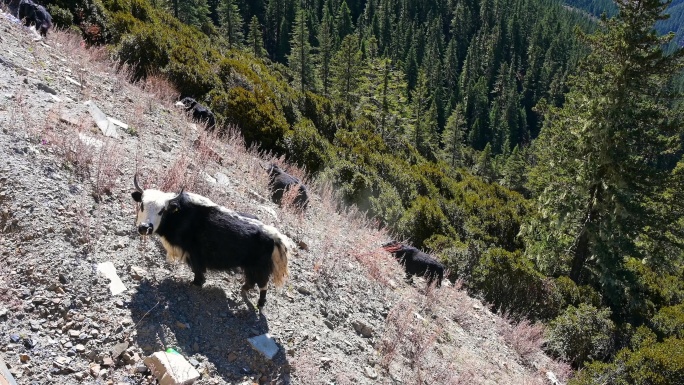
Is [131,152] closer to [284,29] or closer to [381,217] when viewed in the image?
[381,217]

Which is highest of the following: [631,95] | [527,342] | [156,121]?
[631,95]

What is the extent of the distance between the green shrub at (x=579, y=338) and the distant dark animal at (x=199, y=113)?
8.41m

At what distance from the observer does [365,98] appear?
43500mm

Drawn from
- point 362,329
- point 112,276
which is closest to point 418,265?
point 362,329

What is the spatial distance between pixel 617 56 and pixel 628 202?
4.51 metres

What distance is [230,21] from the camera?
5491 cm

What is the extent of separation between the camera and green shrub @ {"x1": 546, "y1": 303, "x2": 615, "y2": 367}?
28.9ft

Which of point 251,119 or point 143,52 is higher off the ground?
point 143,52

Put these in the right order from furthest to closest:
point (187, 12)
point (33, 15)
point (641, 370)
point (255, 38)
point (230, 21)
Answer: point (255, 38) → point (230, 21) → point (187, 12) → point (33, 15) → point (641, 370)

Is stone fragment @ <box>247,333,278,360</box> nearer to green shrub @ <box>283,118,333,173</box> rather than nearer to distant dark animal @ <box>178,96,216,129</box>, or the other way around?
distant dark animal @ <box>178,96,216,129</box>

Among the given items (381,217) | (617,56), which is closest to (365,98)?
(617,56)

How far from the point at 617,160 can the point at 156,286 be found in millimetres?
13749

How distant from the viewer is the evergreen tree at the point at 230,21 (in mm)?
54500

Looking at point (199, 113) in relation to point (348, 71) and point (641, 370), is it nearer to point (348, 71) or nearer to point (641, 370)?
point (641, 370)
